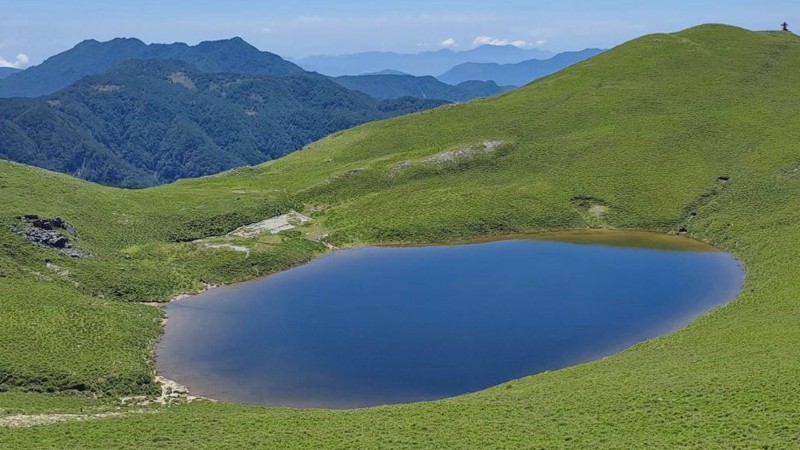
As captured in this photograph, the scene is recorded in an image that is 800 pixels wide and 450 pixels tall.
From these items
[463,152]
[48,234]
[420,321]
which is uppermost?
[463,152]

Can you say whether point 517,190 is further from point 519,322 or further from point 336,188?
point 519,322

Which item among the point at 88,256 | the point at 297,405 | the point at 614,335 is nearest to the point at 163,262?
the point at 88,256

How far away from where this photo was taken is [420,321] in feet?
188

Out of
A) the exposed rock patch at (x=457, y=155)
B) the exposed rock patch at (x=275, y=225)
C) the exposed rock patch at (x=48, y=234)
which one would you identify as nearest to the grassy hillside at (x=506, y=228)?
the exposed rock patch at (x=457, y=155)

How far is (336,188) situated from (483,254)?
31431 mm

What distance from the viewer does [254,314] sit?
60.4 meters

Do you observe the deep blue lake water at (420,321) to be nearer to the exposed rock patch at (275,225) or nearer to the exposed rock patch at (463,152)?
the exposed rock patch at (275,225)

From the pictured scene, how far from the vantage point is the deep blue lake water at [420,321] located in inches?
1864

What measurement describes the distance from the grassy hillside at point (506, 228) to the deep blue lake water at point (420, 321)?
12.4 ft

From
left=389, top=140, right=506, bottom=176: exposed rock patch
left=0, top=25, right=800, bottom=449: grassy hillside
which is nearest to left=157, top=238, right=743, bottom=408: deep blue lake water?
left=0, top=25, right=800, bottom=449: grassy hillside

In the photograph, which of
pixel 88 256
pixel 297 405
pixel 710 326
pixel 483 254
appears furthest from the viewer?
pixel 483 254

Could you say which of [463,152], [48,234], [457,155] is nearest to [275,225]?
[48,234]

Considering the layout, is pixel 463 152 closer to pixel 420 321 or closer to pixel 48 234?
pixel 420 321

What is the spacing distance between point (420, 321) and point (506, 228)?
3476 centimetres
